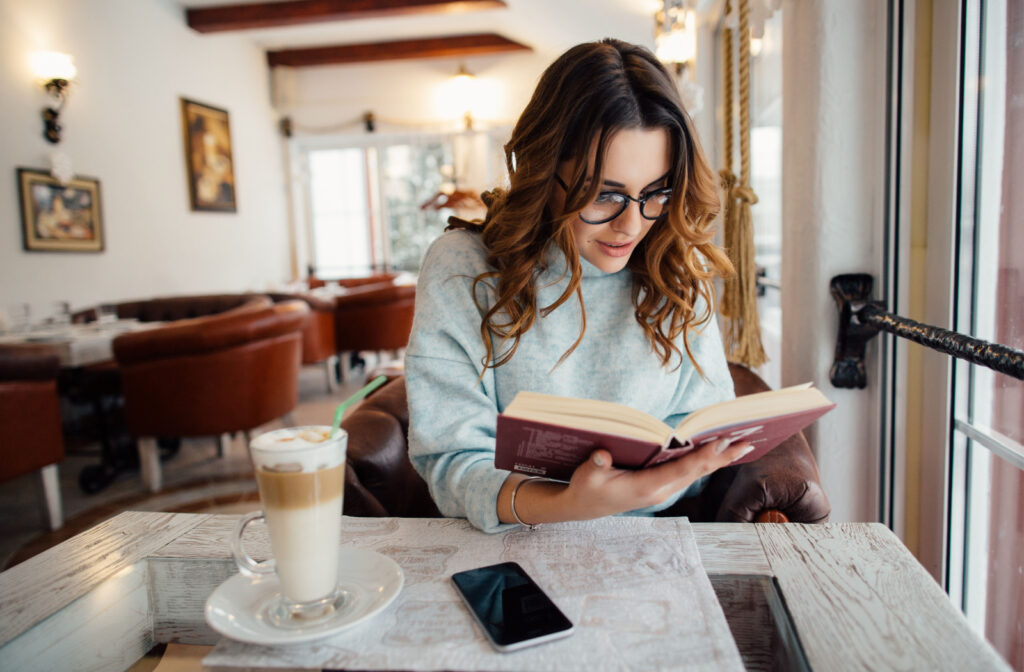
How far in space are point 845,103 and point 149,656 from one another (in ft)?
4.91

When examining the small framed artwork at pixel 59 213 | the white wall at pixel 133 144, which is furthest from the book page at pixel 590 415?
the small framed artwork at pixel 59 213

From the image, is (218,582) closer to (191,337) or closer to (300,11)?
(191,337)

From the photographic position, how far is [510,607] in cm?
65

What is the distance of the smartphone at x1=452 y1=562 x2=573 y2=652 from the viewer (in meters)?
0.60

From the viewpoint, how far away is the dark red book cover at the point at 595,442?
670 millimetres

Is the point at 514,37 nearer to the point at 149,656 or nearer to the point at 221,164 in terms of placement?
the point at 221,164

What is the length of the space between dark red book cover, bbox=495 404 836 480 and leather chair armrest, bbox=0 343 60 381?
8.12 feet

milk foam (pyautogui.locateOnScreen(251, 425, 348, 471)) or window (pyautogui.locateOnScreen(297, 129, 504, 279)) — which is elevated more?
window (pyautogui.locateOnScreen(297, 129, 504, 279))

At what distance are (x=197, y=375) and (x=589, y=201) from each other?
2.43 m

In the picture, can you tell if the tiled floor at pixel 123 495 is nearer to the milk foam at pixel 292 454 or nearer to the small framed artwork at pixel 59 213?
the small framed artwork at pixel 59 213

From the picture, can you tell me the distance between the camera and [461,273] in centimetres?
110

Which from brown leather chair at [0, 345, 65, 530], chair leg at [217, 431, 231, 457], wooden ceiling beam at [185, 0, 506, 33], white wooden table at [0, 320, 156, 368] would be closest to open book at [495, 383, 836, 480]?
brown leather chair at [0, 345, 65, 530]

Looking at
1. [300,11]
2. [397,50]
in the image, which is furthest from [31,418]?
[397,50]

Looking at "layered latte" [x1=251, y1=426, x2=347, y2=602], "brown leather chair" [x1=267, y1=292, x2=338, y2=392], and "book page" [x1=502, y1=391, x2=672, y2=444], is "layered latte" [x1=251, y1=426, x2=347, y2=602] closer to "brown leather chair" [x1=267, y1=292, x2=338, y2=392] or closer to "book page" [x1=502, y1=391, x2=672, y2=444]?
"book page" [x1=502, y1=391, x2=672, y2=444]
